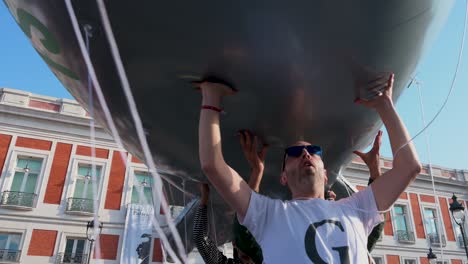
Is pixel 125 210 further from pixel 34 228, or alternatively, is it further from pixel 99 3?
pixel 99 3

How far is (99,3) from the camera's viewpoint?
106cm

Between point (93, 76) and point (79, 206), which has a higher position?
point (79, 206)

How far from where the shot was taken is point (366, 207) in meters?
1.28

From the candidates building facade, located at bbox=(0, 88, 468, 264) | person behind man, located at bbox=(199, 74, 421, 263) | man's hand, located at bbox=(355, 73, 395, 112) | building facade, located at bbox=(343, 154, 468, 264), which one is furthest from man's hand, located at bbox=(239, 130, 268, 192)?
building facade, located at bbox=(343, 154, 468, 264)

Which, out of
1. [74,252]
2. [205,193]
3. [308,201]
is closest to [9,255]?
[74,252]

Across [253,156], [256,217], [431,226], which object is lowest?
[256,217]

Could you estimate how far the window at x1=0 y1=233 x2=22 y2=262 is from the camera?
11.8 m

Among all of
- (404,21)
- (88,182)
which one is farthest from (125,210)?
(404,21)

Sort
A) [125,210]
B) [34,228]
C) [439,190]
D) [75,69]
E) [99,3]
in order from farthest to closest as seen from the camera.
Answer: [439,190]
[125,210]
[34,228]
[75,69]
[99,3]

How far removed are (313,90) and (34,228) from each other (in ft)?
45.0

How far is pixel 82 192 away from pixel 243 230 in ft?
43.2

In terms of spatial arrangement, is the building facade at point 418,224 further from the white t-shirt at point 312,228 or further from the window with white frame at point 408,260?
the white t-shirt at point 312,228

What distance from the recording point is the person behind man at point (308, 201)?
111cm

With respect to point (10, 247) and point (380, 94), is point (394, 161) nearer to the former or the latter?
point (380, 94)
